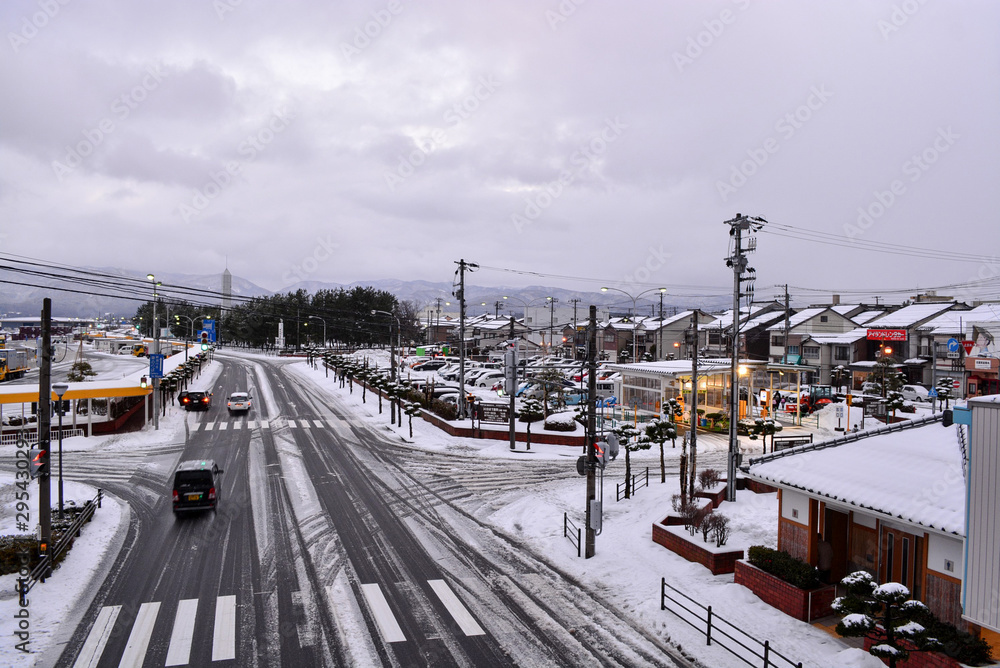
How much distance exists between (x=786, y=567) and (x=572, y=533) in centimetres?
675

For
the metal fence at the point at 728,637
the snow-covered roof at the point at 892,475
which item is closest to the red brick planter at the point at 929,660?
the metal fence at the point at 728,637

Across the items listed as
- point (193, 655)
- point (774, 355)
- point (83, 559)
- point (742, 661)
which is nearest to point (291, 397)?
point (83, 559)

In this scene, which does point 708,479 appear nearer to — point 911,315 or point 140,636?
point 140,636

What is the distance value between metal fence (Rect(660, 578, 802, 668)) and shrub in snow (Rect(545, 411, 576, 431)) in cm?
2051

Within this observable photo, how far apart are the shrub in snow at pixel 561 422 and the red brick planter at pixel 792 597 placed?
20745mm

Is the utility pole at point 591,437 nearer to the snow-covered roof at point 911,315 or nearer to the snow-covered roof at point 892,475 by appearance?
the snow-covered roof at point 892,475

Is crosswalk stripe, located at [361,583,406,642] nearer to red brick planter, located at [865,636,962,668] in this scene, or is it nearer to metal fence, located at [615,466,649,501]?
red brick planter, located at [865,636,962,668]

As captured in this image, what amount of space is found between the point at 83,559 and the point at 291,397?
35.8 m

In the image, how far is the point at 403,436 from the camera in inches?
1367

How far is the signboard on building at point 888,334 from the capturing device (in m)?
55.9

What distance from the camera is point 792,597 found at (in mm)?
12289

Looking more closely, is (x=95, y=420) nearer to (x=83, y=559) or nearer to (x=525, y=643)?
(x=83, y=559)

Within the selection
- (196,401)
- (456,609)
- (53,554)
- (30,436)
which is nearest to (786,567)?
(456,609)

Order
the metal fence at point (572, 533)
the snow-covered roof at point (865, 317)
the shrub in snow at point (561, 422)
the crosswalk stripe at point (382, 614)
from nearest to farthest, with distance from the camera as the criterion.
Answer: the crosswalk stripe at point (382, 614)
the metal fence at point (572, 533)
the shrub in snow at point (561, 422)
the snow-covered roof at point (865, 317)
